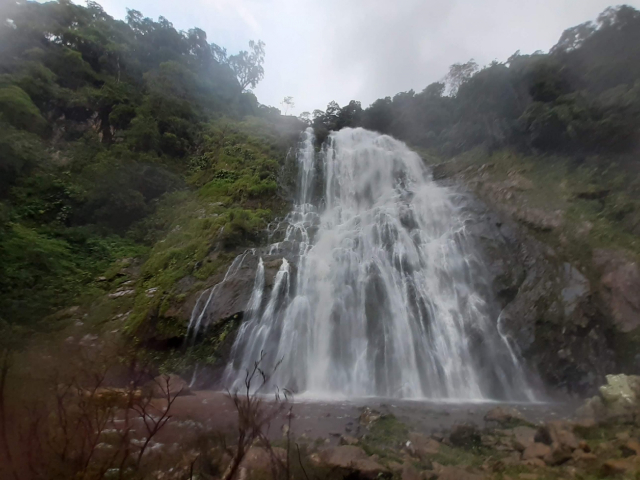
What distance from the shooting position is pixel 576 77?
19.5 m

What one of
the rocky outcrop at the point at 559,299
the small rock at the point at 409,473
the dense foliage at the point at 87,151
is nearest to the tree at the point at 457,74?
the dense foliage at the point at 87,151

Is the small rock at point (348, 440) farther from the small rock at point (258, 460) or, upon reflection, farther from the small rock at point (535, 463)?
the small rock at point (535, 463)

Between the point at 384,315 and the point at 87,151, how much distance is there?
17.7 metres

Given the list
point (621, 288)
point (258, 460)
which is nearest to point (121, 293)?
point (258, 460)

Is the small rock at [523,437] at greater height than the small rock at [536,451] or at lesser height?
greater

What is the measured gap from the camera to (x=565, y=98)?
59.5ft

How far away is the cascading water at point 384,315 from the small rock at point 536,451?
5.11 meters

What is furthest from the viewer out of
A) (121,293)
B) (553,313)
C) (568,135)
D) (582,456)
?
(568,135)

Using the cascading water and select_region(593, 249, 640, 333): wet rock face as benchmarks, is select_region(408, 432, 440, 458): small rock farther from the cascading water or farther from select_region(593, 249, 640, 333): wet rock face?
select_region(593, 249, 640, 333): wet rock face

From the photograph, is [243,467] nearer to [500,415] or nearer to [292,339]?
[500,415]

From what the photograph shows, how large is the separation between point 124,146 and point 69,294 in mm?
9984

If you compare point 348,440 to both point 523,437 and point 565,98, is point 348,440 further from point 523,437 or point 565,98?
point 565,98

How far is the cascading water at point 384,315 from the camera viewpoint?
10773 mm

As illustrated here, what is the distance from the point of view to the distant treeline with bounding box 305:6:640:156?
54.0 ft
